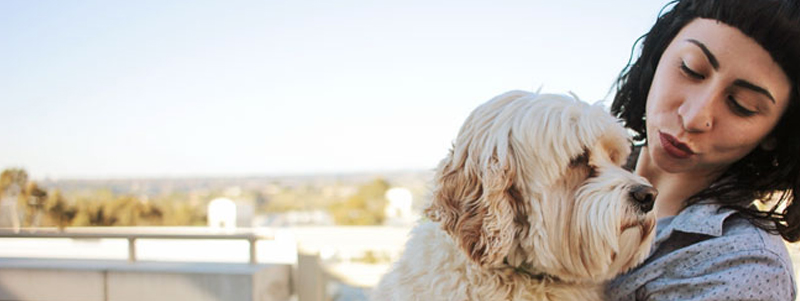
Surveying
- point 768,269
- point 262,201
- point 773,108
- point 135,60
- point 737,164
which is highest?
point 135,60

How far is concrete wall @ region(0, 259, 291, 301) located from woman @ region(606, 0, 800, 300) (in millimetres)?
3633

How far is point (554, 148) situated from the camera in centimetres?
121

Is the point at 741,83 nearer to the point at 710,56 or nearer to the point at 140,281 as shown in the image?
the point at 710,56

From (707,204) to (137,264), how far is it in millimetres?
4634

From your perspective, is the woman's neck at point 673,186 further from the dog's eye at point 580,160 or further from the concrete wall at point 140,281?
the concrete wall at point 140,281

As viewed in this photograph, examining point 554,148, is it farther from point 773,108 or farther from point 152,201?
point 152,201

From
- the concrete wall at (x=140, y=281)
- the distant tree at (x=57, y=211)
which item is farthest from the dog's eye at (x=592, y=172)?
the distant tree at (x=57, y=211)

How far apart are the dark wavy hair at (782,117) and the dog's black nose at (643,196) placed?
203 mm

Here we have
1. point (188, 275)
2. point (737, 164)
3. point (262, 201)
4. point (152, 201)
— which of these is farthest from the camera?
point (262, 201)

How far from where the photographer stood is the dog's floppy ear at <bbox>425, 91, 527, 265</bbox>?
3.89 ft

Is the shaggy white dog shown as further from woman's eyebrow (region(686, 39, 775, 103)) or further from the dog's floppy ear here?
woman's eyebrow (region(686, 39, 775, 103))

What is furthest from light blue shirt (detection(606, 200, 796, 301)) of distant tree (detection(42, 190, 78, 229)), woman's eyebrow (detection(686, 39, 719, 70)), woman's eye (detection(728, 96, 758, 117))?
distant tree (detection(42, 190, 78, 229))

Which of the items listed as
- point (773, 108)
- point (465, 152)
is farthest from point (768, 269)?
point (465, 152)

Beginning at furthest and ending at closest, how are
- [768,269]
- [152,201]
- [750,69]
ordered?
[152,201] → [750,69] → [768,269]
